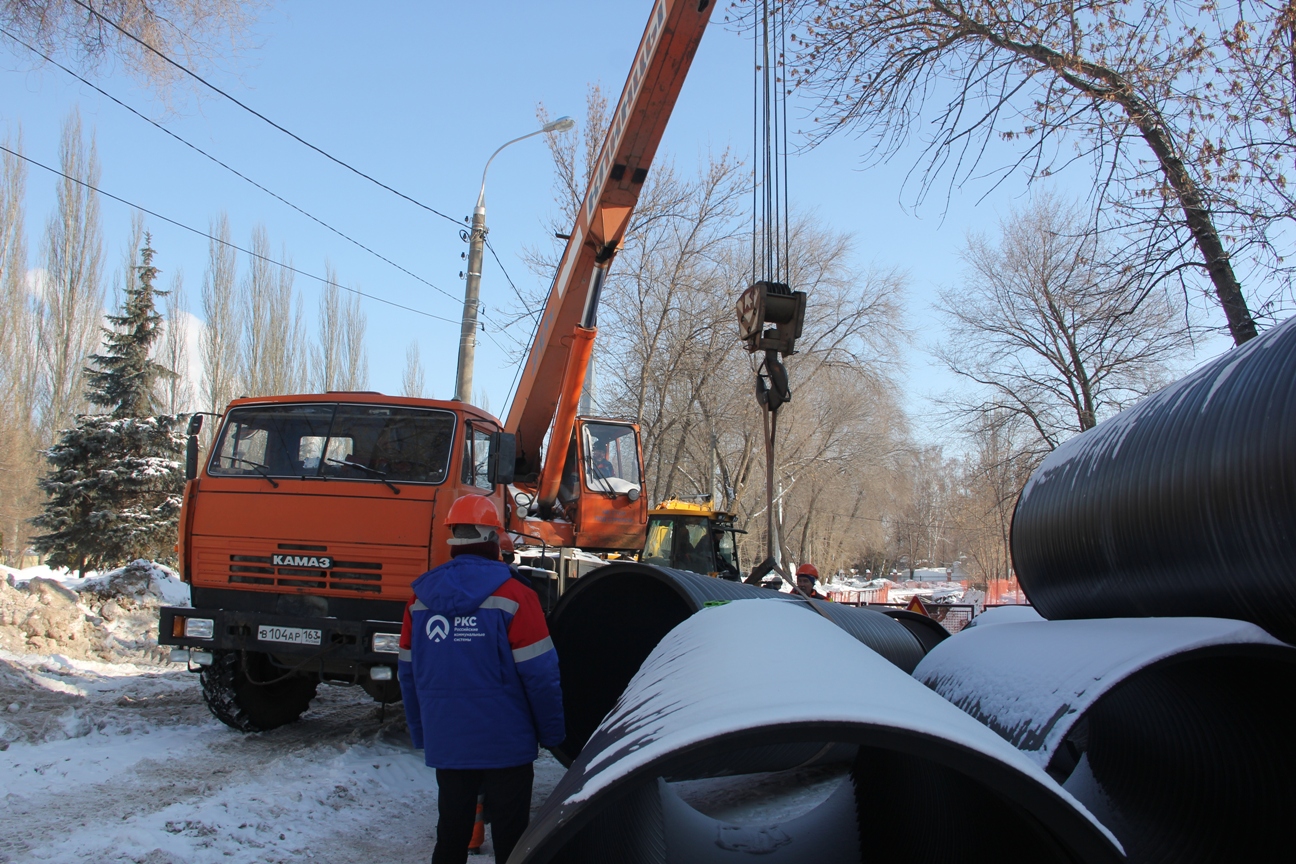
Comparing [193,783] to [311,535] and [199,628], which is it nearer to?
Answer: [199,628]

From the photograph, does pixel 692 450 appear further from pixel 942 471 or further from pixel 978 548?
pixel 942 471

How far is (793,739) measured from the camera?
1.48 metres

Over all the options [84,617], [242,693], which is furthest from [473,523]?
[84,617]

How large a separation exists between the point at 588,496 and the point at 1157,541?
688 centimetres

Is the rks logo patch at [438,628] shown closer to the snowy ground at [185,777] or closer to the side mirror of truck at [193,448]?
the snowy ground at [185,777]

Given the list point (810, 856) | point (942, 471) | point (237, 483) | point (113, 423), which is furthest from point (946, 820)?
point (942, 471)

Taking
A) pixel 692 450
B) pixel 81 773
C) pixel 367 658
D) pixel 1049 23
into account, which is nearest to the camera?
pixel 81 773

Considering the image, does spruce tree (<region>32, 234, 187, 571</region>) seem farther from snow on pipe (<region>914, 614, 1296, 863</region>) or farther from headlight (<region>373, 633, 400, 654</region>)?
snow on pipe (<region>914, 614, 1296, 863</region>)

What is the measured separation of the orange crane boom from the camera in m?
7.12

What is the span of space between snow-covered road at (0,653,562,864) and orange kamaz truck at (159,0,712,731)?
0.48 m

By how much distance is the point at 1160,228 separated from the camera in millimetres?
7707

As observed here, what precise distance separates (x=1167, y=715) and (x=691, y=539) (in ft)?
34.3

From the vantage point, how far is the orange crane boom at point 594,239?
7125 mm

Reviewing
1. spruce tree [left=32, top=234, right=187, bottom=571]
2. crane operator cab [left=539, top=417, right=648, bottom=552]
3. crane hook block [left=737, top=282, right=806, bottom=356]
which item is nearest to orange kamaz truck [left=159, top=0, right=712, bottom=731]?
crane operator cab [left=539, top=417, right=648, bottom=552]
